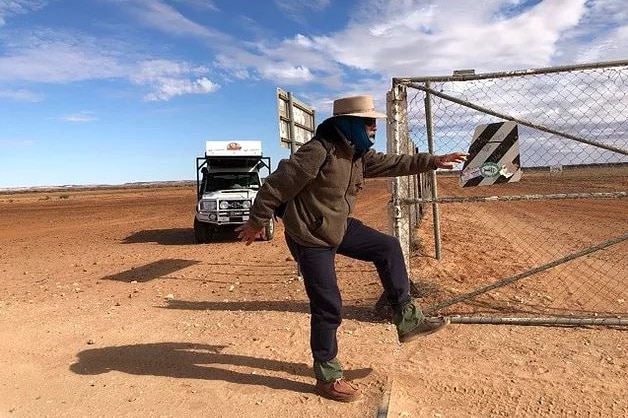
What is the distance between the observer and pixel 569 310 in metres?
5.79

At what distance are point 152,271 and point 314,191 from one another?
20.9 feet

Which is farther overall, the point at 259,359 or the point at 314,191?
the point at 259,359

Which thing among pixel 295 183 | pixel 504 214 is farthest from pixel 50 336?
pixel 504 214

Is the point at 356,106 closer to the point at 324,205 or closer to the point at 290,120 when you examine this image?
the point at 324,205

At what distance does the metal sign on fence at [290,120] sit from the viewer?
7391mm

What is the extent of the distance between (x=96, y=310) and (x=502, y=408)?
483 centimetres

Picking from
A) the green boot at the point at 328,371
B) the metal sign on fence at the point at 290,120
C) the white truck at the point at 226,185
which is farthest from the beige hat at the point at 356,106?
the white truck at the point at 226,185

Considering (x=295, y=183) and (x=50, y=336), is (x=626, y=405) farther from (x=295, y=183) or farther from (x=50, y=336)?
(x=50, y=336)

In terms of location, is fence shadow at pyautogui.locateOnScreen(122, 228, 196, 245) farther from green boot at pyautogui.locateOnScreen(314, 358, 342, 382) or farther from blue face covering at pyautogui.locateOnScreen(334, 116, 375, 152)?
blue face covering at pyautogui.locateOnScreen(334, 116, 375, 152)

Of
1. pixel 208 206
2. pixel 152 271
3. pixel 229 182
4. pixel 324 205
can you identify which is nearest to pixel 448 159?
pixel 324 205

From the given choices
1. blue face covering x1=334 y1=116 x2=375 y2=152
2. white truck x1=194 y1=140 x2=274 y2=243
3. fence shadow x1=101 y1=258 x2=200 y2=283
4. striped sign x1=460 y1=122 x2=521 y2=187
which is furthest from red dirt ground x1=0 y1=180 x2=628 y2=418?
white truck x1=194 y1=140 x2=274 y2=243

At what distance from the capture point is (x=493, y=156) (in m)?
5.29

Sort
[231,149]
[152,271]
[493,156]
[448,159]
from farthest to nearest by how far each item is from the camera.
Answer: [231,149] < [152,271] < [493,156] < [448,159]

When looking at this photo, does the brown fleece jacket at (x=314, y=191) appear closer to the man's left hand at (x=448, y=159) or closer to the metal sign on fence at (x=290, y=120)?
the man's left hand at (x=448, y=159)
